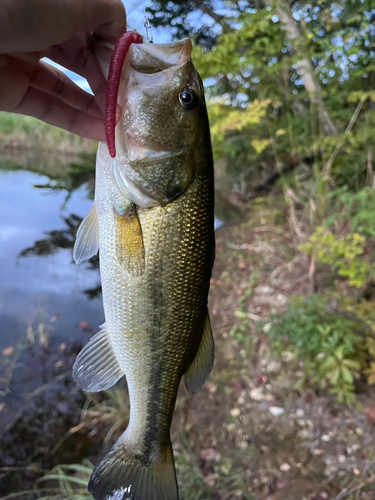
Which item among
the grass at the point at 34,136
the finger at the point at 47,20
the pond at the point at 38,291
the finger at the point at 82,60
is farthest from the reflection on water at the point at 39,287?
the finger at the point at 47,20

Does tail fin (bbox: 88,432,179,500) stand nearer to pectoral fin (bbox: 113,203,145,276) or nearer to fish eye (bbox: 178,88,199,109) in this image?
pectoral fin (bbox: 113,203,145,276)

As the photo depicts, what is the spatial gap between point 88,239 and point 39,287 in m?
2.98

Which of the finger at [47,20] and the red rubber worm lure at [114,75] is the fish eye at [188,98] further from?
the finger at [47,20]

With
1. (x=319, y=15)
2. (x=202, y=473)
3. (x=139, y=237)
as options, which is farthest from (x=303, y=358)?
(x=319, y=15)

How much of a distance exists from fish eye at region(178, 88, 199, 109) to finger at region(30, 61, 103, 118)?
502 millimetres

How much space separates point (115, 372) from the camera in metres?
1.13

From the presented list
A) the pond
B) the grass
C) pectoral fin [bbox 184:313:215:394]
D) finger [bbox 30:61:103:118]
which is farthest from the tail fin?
the grass

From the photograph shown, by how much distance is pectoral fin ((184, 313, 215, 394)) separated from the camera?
1.12 metres

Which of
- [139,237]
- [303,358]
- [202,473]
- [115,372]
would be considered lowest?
[202,473]

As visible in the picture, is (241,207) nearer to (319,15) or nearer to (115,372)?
(319,15)

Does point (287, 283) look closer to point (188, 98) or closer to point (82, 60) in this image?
point (188, 98)

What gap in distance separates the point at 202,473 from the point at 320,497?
699 mm

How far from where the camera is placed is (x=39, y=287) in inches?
145

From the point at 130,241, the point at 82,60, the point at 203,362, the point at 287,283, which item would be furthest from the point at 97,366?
the point at 287,283
